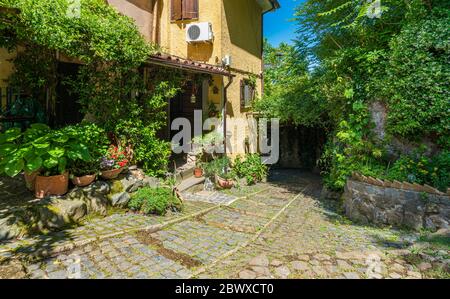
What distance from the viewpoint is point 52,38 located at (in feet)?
15.3

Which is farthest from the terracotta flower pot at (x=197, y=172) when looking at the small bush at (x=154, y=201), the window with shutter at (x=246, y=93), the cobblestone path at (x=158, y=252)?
the window with shutter at (x=246, y=93)

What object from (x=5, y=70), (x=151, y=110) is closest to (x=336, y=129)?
(x=151, y=110)

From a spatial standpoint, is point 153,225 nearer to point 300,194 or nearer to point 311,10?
point 300,194

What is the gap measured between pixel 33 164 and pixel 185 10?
8410mm

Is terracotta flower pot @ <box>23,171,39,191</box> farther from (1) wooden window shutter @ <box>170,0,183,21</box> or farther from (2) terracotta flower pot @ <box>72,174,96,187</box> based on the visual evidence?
(1) wooden window shutter @ <box>170,0,183,21</box>

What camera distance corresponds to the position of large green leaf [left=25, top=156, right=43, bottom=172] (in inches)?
165

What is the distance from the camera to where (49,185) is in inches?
191

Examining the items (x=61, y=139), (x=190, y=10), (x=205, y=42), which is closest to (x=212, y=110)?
(x=205, y=42)

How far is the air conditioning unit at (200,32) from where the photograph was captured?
A: 9.72 meters

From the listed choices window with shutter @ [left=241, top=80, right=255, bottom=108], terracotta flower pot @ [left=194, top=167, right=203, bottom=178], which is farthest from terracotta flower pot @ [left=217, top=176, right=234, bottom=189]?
window with shutter @ [left=241, top=80, right=255, bottom=108]

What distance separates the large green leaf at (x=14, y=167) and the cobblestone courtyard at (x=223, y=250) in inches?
42.5

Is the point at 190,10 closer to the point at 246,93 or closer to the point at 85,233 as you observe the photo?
the point at 246,93

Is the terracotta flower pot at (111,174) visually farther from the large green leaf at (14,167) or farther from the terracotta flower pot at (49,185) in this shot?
the large green leaf at (14,167)
